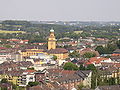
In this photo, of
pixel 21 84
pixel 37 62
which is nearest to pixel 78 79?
pixel 21 84

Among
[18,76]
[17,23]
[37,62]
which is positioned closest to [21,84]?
[18,76]

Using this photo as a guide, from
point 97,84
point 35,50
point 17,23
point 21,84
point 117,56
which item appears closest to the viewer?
point 97,84

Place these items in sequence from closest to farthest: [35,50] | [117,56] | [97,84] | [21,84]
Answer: [97,84] → [21,84] → [117,56] → [35,50]

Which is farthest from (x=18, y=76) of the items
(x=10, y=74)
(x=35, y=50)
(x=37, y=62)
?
(x=35, y=50)

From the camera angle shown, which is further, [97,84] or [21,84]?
[21,84]

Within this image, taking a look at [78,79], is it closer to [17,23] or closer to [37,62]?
[37,62]

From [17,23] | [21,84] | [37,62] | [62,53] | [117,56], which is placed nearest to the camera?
[21,84]

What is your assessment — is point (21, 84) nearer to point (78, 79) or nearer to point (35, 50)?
point (78, 79)

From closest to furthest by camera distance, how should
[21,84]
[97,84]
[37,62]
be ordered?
1. [97,84]
2. [21,84]
3. [37,62]
